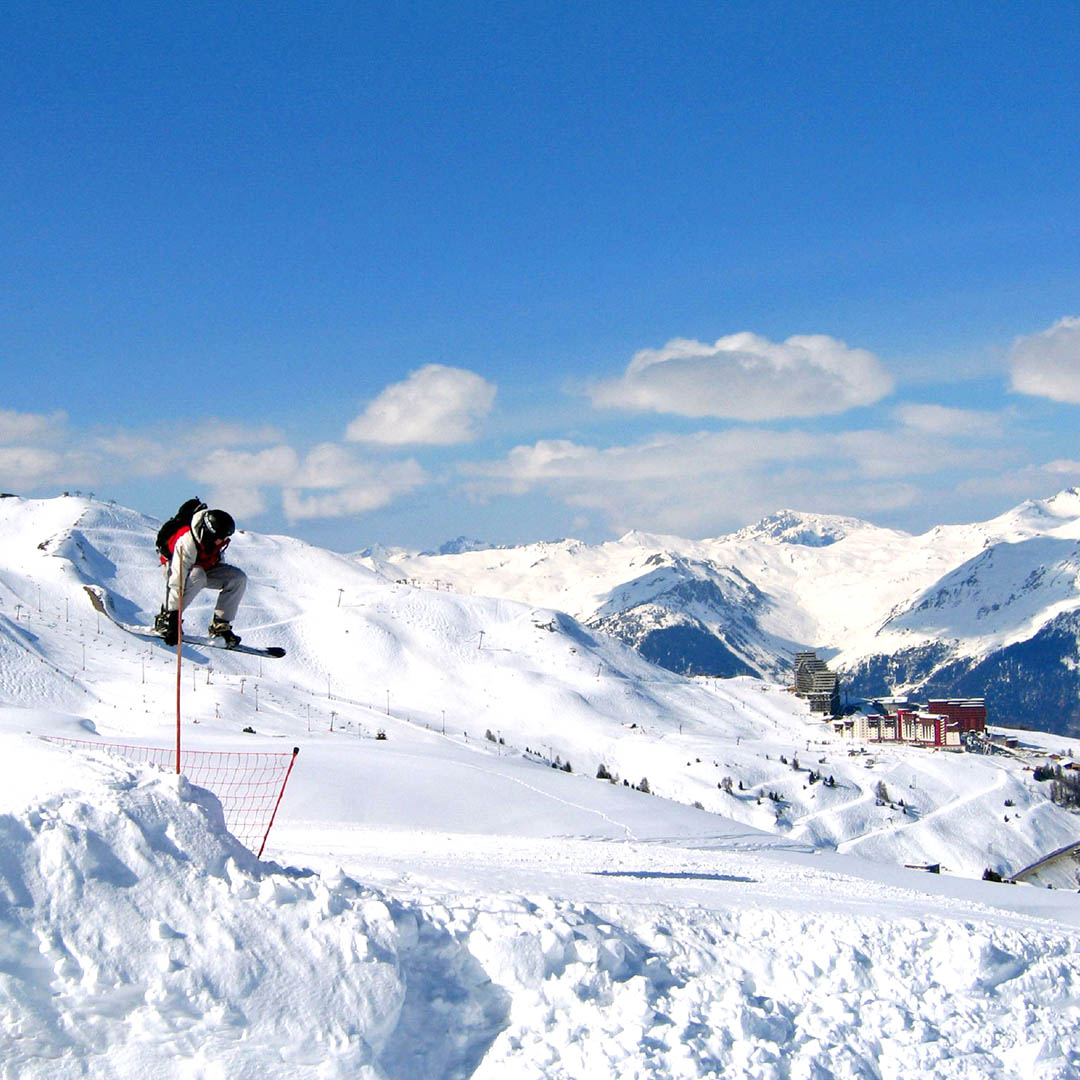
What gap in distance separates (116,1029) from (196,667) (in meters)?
88.4

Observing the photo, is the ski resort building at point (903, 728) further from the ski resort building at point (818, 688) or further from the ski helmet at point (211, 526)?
the ski helmet at point (211, 526)

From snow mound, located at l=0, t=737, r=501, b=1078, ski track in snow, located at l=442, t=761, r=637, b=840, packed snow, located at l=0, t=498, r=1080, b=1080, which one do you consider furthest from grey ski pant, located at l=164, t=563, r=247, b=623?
ski track in snow, located at l=442, t=761, r=637, b=840

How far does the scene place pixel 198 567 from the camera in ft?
46.9

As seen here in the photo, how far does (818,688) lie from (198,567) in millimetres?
172186

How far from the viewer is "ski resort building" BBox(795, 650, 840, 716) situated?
173m

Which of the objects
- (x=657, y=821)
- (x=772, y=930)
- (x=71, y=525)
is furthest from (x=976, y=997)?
(x=71, y=525)

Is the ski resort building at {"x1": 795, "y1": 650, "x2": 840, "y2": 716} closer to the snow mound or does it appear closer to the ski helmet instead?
the ski helmet

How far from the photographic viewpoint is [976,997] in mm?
13367

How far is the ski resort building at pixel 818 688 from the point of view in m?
173

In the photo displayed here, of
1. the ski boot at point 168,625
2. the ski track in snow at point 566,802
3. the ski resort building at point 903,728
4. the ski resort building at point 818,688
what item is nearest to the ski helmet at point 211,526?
the ski boot at point 168,625

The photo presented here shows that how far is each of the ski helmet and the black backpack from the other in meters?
0.54

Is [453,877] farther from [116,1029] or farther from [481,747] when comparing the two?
[481,747]

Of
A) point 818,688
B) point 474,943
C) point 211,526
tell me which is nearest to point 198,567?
point 211,526

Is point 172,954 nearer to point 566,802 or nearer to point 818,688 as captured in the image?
point 566,802
